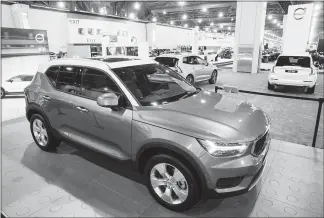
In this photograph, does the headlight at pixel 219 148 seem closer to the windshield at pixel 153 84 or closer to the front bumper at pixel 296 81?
the windshield at pixel 153 84

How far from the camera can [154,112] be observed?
2.42 meters

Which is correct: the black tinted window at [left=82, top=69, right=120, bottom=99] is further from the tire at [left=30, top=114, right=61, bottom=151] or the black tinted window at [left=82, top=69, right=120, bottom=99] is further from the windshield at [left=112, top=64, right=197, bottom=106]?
the tire at [left=30, top=114, right=61, bottom=151]

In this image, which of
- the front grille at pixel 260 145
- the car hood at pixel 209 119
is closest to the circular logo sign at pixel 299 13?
the car hood at pixel 209 119

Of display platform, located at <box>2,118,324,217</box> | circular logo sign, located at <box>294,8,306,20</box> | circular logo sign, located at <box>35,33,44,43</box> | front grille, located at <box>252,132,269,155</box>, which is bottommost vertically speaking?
display platform, located at <box>2,118,324,217</box>

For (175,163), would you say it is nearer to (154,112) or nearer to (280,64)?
(154,112)

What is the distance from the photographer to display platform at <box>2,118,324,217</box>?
249 centimetres

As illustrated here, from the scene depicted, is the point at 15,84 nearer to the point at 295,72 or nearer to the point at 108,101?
the point at 108,101

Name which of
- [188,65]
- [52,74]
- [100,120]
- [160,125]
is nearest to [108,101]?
[100,120]

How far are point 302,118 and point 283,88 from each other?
429cm

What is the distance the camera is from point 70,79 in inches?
129

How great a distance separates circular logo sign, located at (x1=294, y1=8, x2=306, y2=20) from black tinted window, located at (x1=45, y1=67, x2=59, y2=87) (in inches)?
699

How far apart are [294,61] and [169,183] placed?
8257 millimetres

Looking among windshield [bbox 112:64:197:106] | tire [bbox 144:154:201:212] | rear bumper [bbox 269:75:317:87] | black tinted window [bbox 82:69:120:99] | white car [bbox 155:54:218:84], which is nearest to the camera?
tire [bbox 144:154:201:212]

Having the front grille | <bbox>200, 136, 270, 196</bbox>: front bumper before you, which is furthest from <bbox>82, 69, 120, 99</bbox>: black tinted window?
the front grille
